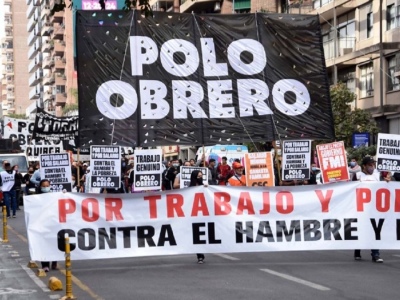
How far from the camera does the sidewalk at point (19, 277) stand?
11.5 metres

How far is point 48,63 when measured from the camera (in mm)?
126812

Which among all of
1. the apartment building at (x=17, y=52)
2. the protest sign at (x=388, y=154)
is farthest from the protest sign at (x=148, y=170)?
the apartment building at (x=17, y=52)

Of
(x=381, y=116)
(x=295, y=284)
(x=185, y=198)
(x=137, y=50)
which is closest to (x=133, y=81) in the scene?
(x=137, y=50)

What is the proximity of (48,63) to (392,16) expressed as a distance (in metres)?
91.0

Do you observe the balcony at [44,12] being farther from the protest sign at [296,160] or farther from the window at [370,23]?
the protest sign at [296,160]

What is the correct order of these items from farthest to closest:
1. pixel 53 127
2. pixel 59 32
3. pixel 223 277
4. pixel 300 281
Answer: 1. pixel 59 32
2. pixel 53 127
3. pixel 223 277
4. pixel 300 281

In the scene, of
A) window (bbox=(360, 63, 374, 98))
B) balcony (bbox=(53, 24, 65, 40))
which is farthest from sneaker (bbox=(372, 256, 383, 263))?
balcony (bbox=(53, 24, 65, 40))

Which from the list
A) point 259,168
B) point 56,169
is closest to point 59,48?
point 259,168

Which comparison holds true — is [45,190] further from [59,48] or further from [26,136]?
[59,48]

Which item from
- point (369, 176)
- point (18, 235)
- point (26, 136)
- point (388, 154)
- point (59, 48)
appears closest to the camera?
point (369, 176)

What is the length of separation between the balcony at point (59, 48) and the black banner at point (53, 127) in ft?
270

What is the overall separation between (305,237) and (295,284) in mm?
2475

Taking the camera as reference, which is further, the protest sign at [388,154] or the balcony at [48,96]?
the balcony at [48,96]

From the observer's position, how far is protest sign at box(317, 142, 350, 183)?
2064 centimetres
